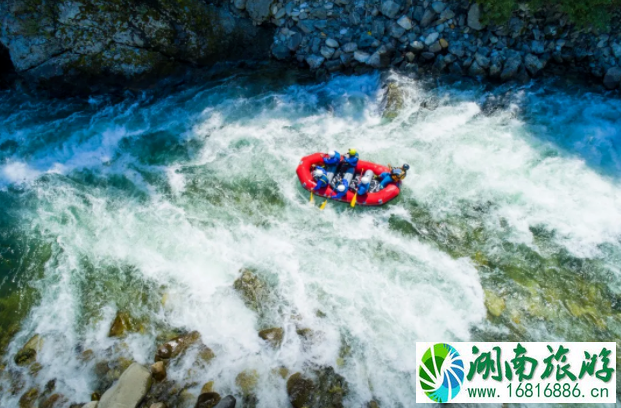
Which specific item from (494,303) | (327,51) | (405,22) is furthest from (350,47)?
(494,303)

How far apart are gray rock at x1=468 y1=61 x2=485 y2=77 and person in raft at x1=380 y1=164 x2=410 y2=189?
5060 millimetres

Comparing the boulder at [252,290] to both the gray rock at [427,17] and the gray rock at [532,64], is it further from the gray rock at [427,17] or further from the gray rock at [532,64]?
the gray rock at [532,64]

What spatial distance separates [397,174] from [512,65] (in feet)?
20.0

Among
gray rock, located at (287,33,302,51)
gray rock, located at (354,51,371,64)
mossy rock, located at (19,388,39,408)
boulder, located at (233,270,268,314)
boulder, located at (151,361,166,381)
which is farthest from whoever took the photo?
gray rock, located at (287,33,302,51)

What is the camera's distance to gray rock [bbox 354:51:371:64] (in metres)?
13.8

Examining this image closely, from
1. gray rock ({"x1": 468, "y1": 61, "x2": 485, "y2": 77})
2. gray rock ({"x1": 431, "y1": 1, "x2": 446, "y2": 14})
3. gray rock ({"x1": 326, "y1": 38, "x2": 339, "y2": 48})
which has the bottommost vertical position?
gray rock ({"x1": 468, "y1": 61, "x2": 485, "y2": 77})

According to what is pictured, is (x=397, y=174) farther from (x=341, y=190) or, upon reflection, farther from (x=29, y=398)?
(x=29, y=398)

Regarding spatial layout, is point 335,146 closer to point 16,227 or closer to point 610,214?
point 610,214

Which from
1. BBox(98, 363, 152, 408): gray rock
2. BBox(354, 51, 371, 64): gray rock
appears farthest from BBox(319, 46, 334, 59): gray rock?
BBox(98, 363, 152, 408): gray rock

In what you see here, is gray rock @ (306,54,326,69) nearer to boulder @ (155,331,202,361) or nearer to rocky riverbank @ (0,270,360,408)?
rocky riverbank @ (0,270,360,408)

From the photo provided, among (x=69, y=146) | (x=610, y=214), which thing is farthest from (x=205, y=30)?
(x=610, y=214)

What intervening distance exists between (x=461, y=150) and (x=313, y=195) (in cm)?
457

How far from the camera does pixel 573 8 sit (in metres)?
12.7

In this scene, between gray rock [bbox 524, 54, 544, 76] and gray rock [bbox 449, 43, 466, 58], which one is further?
gray rock [bbox 449, 43, 466, 58]
